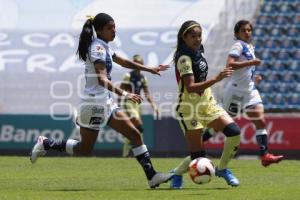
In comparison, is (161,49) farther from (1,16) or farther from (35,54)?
(1,16)

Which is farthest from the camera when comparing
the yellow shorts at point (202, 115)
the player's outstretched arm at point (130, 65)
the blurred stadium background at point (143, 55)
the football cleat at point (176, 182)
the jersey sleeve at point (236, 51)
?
the blurred stadium background at point (143, 55)

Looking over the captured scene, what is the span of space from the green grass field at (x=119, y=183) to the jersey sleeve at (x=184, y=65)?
1442mm

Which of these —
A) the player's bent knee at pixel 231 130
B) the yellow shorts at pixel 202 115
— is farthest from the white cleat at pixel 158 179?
the player's bent knee at pixel 231 130

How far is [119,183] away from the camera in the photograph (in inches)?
490

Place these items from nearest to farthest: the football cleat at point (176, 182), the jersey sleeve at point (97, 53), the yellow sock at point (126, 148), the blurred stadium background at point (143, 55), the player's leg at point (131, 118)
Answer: the jersey sleeve at point (97, 53), the football cleat at point (176, 182), the player's leg at point (131, 118), the yellow sock at point (126, 148), the blurred stadium background at point (143, 55)

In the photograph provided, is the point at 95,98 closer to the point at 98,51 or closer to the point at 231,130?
the point at 98,51

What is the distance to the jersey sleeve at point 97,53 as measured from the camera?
36.9 feet

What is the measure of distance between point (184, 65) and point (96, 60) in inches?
43.6

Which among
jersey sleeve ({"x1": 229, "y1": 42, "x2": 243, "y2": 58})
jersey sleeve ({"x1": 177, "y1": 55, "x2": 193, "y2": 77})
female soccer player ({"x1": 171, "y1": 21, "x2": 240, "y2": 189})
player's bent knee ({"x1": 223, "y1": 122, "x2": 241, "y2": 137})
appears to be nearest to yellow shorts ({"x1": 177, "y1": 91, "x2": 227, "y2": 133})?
female soccer player ({"x1": 171, "y1": 21, "x2": 240, "y2": 189})

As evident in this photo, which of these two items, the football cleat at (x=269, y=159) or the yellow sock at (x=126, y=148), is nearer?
the football cleat at (x=269, y=159)

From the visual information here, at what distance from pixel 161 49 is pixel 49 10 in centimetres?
442

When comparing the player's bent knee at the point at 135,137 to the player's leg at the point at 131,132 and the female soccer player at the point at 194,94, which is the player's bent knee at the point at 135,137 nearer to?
the player's leg at the point at 131,132

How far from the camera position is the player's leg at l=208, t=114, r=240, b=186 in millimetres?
11391

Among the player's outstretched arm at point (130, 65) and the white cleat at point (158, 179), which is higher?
the player's outstretched arm at point (130, 65)
